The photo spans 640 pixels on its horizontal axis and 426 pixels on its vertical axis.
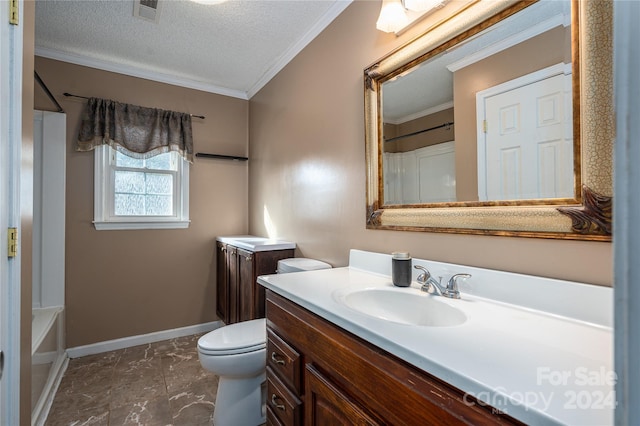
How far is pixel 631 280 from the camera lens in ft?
0.83

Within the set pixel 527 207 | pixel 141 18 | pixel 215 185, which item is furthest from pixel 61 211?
pixel 527 207

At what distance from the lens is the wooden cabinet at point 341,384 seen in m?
0.61

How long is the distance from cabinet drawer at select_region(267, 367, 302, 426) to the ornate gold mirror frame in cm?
87

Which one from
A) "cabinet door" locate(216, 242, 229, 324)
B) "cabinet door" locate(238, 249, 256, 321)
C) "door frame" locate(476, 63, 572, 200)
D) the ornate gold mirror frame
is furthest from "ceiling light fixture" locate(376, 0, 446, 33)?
"cabinet door" locate(216, 242, 229, 324)

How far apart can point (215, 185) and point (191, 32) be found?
4.61ft

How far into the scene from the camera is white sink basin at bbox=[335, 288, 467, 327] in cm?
106

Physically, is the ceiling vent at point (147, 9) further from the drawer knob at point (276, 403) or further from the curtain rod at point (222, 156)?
the drawer knob at point (276, 403)

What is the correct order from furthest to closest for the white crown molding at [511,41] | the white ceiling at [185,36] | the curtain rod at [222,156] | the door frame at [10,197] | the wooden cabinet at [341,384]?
the curtain rod at [222,156]
the white ceiling at [185,36]
the white crown molding at [511,41]
the door frame at [10,197]
the wooden cabinet at [341,384]

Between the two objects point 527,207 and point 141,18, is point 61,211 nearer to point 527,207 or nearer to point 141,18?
point 141,18

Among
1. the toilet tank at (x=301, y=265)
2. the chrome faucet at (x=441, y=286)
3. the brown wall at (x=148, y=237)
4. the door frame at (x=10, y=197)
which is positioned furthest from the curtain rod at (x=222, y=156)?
the chrome faucet at (x=441, y=286)

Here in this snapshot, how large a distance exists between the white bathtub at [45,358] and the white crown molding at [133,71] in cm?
205

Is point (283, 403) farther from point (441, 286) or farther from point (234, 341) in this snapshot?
point (441, 286)

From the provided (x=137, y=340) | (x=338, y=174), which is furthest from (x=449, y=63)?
(x=137, y=340)

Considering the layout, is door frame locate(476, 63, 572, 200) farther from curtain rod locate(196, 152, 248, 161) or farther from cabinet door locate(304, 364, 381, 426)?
curtain rod locate(196, 152, 248, 161)
